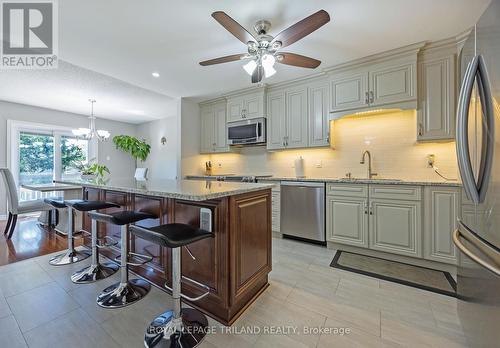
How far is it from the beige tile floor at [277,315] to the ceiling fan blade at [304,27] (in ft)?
7.05

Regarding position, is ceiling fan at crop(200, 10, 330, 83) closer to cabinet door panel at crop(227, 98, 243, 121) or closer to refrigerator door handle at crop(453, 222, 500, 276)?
refrigerator door handle at crop(453, 222, 500, 276)

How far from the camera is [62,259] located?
2.44 m

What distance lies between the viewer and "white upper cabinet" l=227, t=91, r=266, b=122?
3.77 metres

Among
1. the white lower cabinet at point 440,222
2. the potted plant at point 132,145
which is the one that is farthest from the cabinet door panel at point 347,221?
the potted plant at point 132,145

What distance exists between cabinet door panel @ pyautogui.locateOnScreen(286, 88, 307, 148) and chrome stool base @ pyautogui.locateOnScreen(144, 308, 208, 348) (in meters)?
2.69

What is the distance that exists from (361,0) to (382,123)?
5.46 feet

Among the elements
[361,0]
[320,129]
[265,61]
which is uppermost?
[361,0]

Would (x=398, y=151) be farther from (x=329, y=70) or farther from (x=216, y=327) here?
(x=216, y=327)

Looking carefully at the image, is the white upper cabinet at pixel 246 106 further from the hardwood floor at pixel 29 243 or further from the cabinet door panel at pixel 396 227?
the hardwood floor at pixel 29 243

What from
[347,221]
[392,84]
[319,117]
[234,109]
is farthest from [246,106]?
[347,221]

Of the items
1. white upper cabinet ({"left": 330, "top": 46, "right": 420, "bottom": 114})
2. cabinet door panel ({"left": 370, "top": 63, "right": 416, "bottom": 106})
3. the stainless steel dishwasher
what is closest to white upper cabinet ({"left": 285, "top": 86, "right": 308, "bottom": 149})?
white upper cabinet ({"left": 330, "top": 46, "right": 420, "bottom": 114})

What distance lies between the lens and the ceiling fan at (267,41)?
62.4 inches

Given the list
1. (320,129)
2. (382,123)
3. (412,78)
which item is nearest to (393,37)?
(412,78)

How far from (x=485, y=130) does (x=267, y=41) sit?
164 cm
